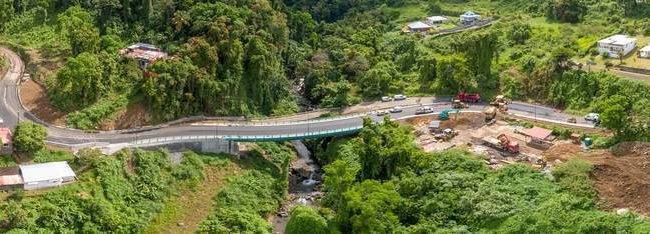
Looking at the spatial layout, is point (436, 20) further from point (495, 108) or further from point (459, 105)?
point (495, 108)

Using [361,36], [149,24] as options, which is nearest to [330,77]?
[361,36]

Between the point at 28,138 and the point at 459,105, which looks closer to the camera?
the point at 28,138

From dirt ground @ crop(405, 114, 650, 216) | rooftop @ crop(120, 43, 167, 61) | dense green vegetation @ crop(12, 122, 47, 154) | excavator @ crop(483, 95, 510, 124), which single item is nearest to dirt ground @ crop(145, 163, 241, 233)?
dense green vegetation @ crop(12, 122, 47, 154)

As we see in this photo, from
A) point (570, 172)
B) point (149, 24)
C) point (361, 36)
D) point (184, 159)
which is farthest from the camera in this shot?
point (361, 36)

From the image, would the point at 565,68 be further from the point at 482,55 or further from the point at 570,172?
the point at 570,172

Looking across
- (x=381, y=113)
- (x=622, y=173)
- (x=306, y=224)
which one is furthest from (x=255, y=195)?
(x=622, y=173)

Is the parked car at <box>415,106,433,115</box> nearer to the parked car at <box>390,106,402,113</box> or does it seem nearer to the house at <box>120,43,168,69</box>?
the parked car at <box>390,106,402,113</box>
